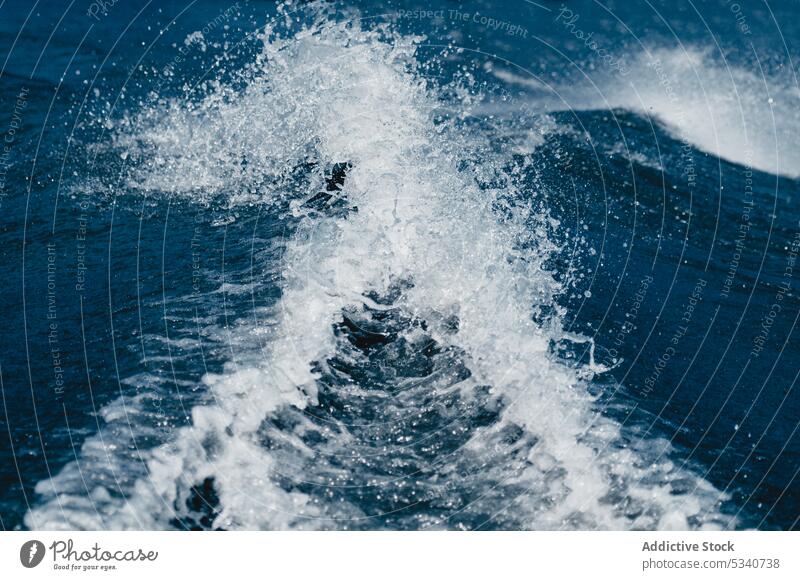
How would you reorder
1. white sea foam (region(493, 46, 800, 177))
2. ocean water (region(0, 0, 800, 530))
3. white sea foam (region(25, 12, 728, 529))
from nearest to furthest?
white sea foam (region(25, 12, 728, 529))
ocean water (region(0, 0, 800, 530))
white sea foam (region(493, 46, 800, 177))

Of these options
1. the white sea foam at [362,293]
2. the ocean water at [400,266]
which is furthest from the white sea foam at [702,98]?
the white sea foam at [362,293]

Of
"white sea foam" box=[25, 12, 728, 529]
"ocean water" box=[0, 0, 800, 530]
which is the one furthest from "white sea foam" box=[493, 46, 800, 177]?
"white sea foam" box=[25, 12, 728, 529]

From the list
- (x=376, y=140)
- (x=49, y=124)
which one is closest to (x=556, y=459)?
(x=376, y=140)

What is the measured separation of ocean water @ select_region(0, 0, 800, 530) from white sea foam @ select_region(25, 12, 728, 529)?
23mm

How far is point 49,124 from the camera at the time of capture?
6.43 metres

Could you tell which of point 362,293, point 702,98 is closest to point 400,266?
point 362,293

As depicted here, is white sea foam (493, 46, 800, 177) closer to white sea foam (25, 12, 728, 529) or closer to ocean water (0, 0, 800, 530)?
ocean water (0, 0, 800, 530)

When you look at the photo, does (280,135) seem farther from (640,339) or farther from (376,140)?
(640,339)

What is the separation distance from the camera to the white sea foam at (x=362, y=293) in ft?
11.5

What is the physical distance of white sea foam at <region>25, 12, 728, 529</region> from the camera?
3.50 metres

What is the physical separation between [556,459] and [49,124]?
6069 mm

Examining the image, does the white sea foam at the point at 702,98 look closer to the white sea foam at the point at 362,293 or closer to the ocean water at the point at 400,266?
the ocean water at the point at 400,266

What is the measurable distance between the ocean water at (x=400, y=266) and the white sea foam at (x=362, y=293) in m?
0.02
